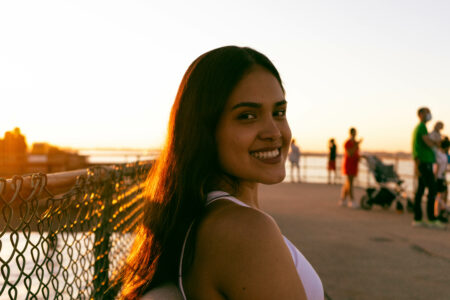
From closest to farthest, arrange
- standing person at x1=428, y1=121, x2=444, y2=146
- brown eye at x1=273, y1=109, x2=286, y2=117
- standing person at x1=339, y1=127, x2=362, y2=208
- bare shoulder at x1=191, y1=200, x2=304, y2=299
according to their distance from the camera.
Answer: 1. bare shoulder at x1=191, y1=200, x2=304, y2=299
2. brown eye at x1=273, y1=109, x2=286, y2=117
3. standing person at x1=428, y1=121, x2=444, y2=146
4. standing person at x1=339, y1=127, x2=362, y2=208

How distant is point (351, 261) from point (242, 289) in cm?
467

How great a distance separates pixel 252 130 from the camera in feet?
5.48

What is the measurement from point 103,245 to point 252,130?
1.59 meters

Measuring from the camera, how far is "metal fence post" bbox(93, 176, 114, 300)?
2.70 metres

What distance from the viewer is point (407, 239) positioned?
22.6ft

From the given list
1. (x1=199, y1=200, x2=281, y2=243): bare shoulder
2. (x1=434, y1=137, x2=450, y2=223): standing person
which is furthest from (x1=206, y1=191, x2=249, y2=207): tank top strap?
(x1=434, y1=137, x2=450, y2=223): standing person

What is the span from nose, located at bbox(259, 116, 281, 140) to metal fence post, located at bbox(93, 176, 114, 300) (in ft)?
4.40

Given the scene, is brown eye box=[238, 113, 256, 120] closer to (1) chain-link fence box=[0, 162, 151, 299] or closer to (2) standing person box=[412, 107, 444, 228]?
(1) chain-link fence box=[0, 162, 151, 299]

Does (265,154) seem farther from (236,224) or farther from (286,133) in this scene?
(236,224)

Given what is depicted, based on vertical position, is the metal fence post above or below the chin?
below

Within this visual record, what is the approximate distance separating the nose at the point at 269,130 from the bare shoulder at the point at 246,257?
448 millimetres

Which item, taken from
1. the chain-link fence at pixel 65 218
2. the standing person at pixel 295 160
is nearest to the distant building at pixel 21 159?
the standing person at pixel 295 160

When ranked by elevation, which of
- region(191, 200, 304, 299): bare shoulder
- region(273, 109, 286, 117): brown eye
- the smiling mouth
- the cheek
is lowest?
region(191, 200, 304, 299): bare shoulder

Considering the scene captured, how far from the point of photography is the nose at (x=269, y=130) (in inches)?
66.6
